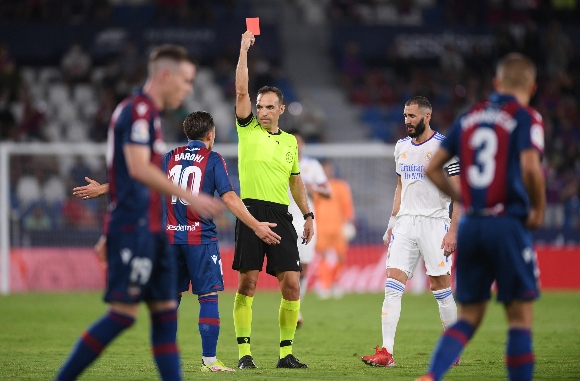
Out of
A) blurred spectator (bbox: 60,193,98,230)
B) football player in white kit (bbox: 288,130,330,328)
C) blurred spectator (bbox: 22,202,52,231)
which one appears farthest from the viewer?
blurred spectator (bbox: 60,193,98,230)

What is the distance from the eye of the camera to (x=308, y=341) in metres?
11.3

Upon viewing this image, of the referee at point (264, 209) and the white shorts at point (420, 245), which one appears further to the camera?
the white shorts at point (420, 245)

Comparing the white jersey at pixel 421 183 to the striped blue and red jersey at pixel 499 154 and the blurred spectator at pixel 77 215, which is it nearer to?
the striped blue and red jersey at pixel 499 154

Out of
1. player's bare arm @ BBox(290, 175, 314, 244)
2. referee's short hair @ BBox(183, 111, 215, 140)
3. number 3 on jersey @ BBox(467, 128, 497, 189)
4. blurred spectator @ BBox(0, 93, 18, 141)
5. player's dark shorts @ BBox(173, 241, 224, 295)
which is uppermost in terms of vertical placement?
blurred spectator @ BBox(0, 93, 18, 141)

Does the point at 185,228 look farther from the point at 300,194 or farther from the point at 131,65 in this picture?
the point at 131,65

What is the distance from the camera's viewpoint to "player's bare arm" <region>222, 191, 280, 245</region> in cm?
809

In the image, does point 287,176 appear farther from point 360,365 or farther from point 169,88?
point 169,88

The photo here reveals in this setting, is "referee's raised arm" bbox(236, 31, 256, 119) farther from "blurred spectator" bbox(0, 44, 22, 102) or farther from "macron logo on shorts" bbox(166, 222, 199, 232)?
"blurred spectator" bbox(0, 44, 22, 102)

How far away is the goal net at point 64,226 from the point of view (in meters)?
19.6

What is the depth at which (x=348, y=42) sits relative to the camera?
2834 centimetres

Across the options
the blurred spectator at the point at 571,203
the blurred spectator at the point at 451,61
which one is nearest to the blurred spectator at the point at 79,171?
the blurred spectator at the point at 571,203

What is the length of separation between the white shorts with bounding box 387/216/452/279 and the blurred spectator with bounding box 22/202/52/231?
463 inches

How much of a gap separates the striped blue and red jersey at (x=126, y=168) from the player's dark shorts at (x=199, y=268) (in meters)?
2.49

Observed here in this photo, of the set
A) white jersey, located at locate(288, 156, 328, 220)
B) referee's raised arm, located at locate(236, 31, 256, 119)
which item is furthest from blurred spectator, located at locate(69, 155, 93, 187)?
referee's raised arm, located at locate(236, 31, 256, 119)
